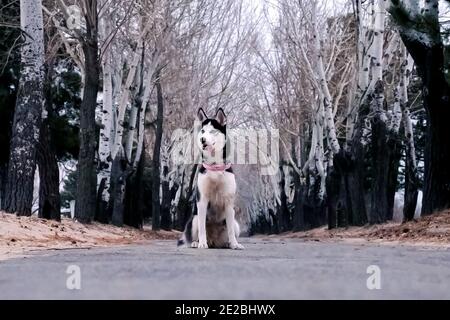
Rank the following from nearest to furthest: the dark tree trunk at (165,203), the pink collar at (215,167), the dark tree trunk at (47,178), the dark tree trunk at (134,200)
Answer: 1. the pink collar at (215,167)
2. the dark tree trunk at (47,178)
3. the dark tree trunk at (134,200)
4. the dark tree trunk at (165,203)

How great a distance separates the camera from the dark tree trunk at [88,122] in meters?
16.4

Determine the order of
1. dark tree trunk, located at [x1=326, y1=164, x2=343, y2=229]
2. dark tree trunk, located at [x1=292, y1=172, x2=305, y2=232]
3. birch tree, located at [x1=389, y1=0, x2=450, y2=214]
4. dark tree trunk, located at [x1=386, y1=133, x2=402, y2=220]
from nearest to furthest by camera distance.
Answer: birch tree, located at [x1=389, y1=0, x2=450, y2=214], dark tree trunk, located at [x1=386, y1=133, x2=402, y2=220], dark tree trunk, located at [x1=326, y1=164, x2=343, y2=229], dark tree trunk, located at [x1=292, y1=172, x2=305, y2=232]

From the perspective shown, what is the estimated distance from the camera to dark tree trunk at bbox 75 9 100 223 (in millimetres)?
16375

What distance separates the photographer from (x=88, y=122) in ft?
57.1

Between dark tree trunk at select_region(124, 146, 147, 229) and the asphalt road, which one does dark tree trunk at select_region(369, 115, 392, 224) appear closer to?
dark tree trunk at select_region(124, 146, 147, 229)

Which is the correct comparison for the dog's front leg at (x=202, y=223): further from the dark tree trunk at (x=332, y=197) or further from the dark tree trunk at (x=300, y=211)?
the dark tree trunk at (x=300, y=211)

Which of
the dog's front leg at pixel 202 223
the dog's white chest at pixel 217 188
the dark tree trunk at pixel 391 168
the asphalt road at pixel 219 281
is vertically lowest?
the asphalt road at pixel 219 281

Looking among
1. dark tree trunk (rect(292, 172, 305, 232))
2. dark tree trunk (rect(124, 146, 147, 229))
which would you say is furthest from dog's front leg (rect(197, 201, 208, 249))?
dark tree trunk (rect(292, 172, 305, 232))

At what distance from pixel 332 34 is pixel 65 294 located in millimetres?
28680

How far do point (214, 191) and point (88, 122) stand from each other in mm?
9796

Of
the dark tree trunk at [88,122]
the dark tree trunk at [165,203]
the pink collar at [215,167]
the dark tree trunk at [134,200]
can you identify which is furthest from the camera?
the dark tree trunk at [165,203]

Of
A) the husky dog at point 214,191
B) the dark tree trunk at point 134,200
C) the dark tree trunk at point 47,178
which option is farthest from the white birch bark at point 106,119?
the husky dog at point 214,191
